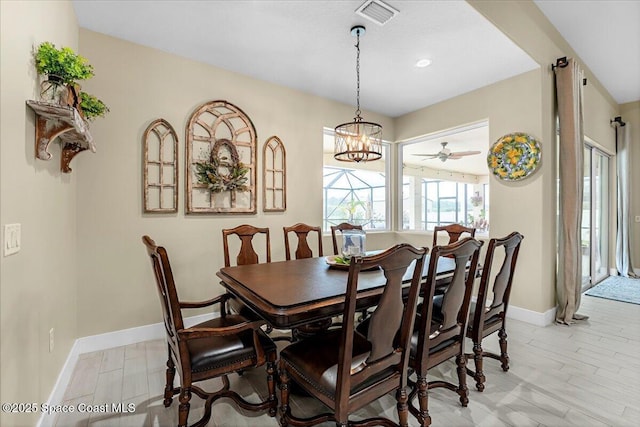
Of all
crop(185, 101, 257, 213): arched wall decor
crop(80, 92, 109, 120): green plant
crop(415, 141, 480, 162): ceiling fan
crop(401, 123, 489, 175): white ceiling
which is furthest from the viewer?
crop(415, 141, 480, 162): ceiling fan

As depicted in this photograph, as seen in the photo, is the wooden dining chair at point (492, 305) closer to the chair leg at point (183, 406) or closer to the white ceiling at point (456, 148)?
the chair leg at point (183, 406)

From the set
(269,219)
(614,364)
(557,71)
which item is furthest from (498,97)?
(269,219)

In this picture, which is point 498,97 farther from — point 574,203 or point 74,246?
point 74,246

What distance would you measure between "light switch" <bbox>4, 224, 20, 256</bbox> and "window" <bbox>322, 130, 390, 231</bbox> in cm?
320

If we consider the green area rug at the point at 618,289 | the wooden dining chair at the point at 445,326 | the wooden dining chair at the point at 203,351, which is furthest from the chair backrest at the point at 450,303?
the green area rug at the point at 618,289

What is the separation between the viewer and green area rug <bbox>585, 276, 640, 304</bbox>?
163 inches

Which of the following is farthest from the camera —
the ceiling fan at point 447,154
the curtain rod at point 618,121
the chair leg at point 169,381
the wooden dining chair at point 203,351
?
the curtain rod at point 618,121

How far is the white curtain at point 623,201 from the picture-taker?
17.2 ft

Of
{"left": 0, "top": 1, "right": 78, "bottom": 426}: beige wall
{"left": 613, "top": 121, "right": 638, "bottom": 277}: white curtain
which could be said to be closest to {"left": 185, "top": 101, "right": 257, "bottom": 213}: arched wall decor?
{"left": 0, "top": 1, "right": 78, "bottom": 426}: beige wall

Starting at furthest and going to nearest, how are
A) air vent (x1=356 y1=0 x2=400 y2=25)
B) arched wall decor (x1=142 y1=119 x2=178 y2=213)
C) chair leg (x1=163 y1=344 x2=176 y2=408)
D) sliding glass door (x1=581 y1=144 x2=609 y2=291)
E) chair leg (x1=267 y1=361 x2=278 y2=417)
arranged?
sliding glass door (x1=581 y1=144 x2=609 y2=291), arched wall decor (x1=142 y1=119 x2=178 y2=213), air vent (x1=356 y1=0 x2=400 y2=25), chair leg (x1=163 y1=344 x2=176 y2=408), chair leg (x1=267 y1=361 x2=278 y2=417)

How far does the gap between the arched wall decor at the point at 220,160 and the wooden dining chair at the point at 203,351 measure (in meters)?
1.57

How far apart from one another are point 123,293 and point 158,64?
2.23 meters

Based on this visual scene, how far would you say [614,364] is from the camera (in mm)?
2398

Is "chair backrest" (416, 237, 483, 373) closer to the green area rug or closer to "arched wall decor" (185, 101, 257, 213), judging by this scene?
"arched wall decor" (185, 101, 257, 213)
